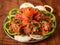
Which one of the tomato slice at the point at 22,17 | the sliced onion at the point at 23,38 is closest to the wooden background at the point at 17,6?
the sliced onion at the point at 23,38

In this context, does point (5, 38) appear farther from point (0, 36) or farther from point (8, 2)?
point (8, 2)

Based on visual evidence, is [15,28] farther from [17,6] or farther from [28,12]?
[17,6]

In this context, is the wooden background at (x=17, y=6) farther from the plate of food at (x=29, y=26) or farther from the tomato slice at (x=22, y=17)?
the tomato slice at (x=22, y=17)

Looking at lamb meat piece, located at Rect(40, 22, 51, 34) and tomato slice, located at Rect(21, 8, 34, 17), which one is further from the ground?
tomato slice, located at Rect(21, 8, 34, 17)

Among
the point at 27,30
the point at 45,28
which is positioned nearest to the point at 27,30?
the point at 27,30

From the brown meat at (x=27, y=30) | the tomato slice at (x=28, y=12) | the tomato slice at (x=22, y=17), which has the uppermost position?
the tomato slice at (x=28, y=12)

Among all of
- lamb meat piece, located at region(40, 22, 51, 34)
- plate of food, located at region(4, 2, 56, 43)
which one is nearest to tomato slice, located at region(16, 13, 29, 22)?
plate of food, located at region(4, 2, 56, 43)

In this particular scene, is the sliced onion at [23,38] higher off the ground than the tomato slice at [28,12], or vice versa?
the tomato slice at [28,12]

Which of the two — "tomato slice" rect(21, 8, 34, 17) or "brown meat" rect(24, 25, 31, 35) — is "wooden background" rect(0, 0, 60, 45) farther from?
"tomato slice" rect(21, 8, 34, 17)

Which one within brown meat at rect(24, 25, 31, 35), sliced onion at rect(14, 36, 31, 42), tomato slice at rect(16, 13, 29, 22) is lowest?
sliced onion at rect(14, 36, 31, 42)

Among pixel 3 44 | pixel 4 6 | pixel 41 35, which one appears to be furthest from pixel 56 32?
pixel 4 6

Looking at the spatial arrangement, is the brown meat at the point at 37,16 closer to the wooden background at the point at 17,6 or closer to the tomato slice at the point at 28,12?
the tomato slice at the point at 28,12

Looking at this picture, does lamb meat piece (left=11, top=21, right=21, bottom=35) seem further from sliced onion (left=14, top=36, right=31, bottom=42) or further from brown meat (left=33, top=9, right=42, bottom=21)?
brown meat (left=33, top=9, right=42, bottom=21)
